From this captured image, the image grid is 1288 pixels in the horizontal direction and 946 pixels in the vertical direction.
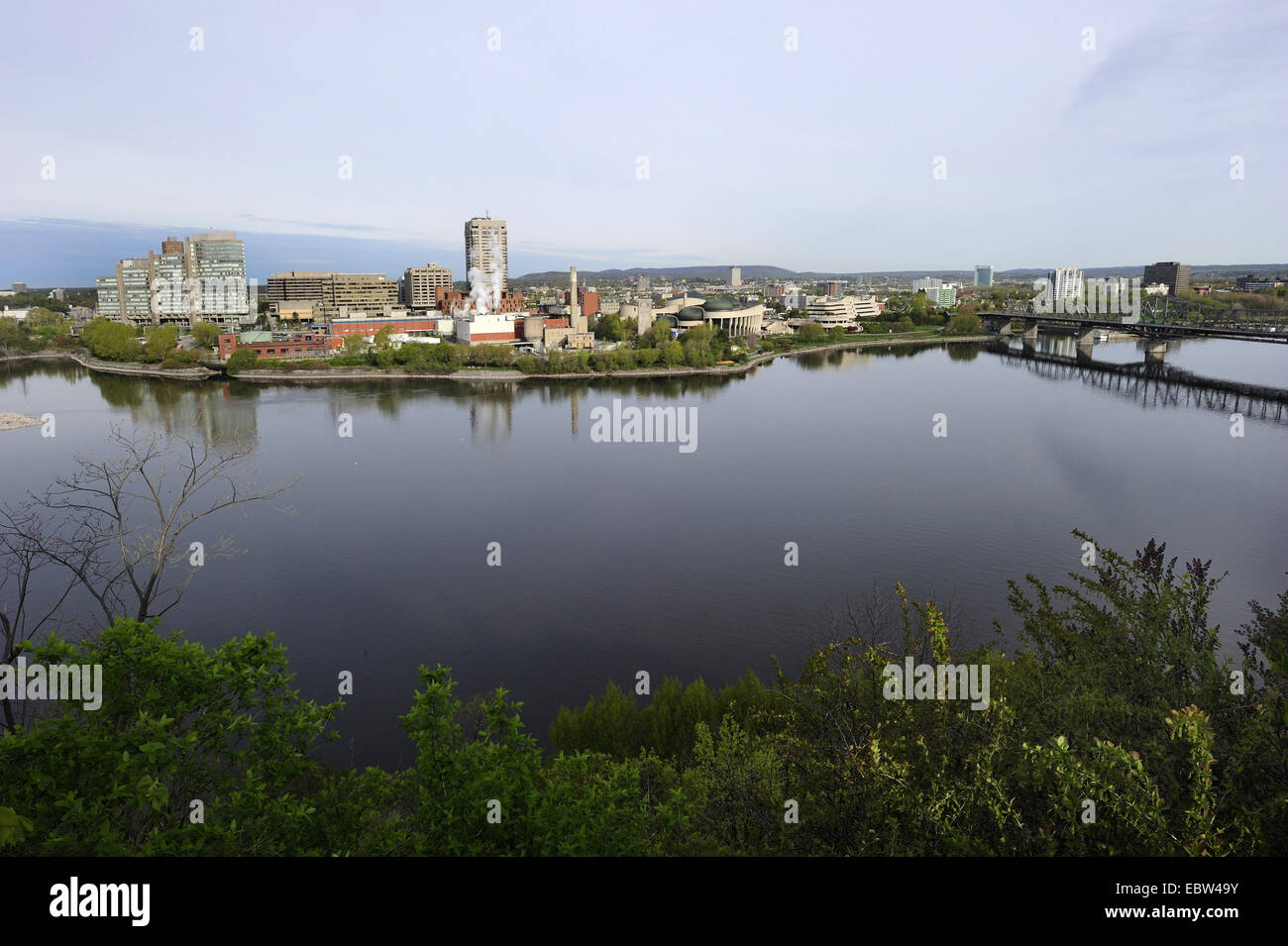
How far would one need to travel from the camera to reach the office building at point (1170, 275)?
140 feet

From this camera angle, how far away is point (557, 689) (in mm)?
4355

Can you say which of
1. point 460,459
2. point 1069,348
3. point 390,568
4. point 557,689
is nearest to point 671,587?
point 557,689

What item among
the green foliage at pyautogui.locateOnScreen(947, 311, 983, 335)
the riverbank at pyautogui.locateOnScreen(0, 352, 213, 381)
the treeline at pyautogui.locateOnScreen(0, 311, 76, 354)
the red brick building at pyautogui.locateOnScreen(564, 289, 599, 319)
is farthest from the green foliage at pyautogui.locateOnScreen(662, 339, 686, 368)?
the treeline at pyautogui.locateOnScreen(0, 311, 76, 354)

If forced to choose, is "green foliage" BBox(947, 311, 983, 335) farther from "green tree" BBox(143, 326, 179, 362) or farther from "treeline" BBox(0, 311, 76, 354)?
"treeline" BBox(0, 311, 76, 354)

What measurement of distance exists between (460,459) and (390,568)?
3977mm

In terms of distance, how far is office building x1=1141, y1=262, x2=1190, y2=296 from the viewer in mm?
42688

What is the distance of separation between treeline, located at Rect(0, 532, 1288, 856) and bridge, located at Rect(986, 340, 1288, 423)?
12.8 metres

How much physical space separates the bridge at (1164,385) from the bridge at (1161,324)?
961mm

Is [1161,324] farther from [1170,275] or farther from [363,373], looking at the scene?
[1170,275]

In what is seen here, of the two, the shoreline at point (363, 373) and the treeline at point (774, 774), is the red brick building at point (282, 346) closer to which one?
the shoreline at point (363, 373)

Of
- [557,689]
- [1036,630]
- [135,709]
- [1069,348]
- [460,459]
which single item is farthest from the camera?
[1069,348]

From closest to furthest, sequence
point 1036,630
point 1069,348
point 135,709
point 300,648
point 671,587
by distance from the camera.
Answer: point 135,709 < point 1036,630 < point 300,648 < point 671,587 < point 1069,348
